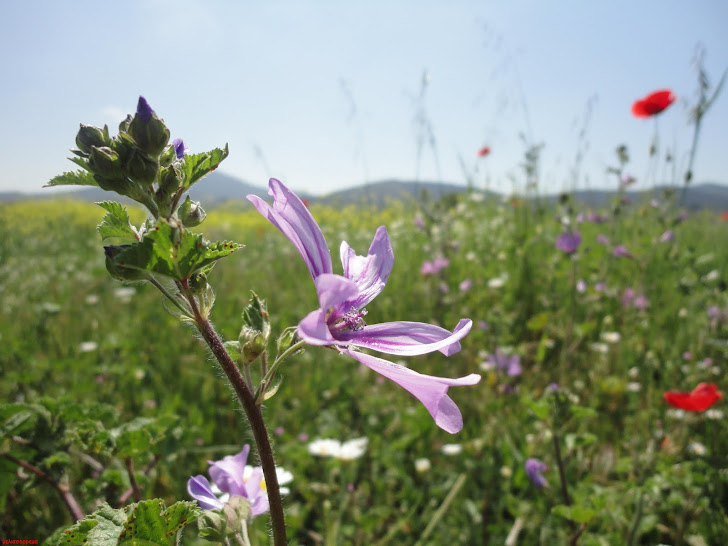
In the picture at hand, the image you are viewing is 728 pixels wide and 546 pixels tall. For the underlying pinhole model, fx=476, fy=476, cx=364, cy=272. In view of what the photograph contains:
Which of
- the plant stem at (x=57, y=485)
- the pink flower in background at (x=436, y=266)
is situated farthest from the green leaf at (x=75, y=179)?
the pink flower in background at (x=436, y=266)

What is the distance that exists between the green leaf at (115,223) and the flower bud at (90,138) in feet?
0.30

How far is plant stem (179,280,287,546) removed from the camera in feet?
2.15

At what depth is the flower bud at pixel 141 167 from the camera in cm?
67

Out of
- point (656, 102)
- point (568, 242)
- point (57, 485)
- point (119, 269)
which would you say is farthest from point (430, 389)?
point (656, 102)

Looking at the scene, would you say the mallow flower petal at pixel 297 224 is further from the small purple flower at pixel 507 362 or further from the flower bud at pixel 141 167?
the small purple flower at pixel 507 362

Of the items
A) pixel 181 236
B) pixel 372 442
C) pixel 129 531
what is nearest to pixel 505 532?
pixel 372 442

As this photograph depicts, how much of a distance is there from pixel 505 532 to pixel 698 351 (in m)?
1.94

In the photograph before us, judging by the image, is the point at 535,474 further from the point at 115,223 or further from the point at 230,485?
the point at 115,223

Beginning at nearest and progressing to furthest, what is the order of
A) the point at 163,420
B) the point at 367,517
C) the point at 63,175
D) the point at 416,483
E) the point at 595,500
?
1. the point at 63,175
2. the point at 163,420
3. the point at 595,500
4. the point at 367,517
5. the point at 416,483

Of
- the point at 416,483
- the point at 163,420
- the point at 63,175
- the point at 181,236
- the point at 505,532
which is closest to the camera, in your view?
the point at 181,236

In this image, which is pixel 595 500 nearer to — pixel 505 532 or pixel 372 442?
pixel 505 532

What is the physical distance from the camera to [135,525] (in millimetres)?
653

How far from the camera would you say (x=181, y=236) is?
606 millimetres

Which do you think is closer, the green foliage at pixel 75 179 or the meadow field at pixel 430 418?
the green foliage at pixel 75 179
